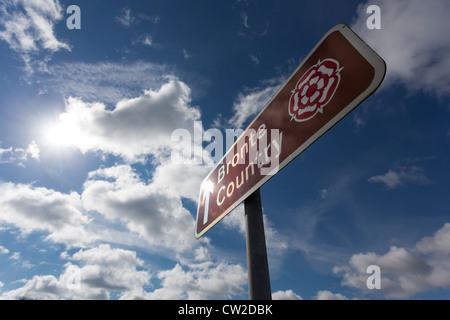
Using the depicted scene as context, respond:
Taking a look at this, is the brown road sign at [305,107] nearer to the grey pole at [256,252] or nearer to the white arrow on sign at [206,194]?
the grey pole at [256,252]

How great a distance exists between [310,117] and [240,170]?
1323mm

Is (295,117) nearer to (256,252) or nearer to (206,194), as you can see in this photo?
(256,252)

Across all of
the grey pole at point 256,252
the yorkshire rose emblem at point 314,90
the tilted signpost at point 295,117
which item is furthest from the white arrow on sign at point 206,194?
the yorkshire rose emblem at point 314,90

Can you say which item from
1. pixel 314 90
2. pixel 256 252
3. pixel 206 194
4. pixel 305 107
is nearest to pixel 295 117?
pixel 305 107

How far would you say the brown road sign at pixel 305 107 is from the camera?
6.51 ft

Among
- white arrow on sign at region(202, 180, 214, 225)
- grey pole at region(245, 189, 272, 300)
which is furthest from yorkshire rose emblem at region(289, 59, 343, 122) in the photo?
white arrow on sign at region(202, 180, 214, 225)

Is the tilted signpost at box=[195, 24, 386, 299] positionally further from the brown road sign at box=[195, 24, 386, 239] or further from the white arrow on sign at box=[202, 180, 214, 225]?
the white arrow on sign at box=[202, 180, 214, 225]

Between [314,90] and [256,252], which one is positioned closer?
[314,90]

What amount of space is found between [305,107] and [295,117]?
0.14m

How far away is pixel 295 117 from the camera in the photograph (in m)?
2.49

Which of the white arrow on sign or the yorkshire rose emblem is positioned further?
the white arrow on sign

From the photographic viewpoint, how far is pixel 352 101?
195 centimetres

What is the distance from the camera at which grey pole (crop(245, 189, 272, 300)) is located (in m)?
2.46
